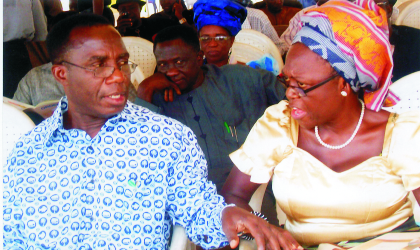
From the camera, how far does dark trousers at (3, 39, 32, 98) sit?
3299 millimetres

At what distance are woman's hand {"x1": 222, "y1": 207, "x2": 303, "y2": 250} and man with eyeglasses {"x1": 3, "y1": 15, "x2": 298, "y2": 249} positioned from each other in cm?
4

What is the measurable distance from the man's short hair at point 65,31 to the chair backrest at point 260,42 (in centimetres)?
192

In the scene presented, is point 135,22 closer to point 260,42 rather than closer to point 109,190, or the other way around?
point 260,42

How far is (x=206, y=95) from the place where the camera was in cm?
249

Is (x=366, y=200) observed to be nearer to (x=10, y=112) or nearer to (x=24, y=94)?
(x=10, y=112)

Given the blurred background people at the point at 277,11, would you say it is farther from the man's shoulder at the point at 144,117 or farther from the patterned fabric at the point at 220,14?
the man's shoulder at the point at 144,117

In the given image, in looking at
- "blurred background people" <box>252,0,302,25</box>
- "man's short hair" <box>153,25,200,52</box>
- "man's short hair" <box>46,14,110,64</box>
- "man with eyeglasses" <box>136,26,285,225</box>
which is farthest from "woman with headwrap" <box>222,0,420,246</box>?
"blurred background people" <box>252,0,302,25</box>

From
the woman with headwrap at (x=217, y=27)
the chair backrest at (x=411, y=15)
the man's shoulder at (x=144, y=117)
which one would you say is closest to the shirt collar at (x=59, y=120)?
the man's shoulder at (x=144, y=117)

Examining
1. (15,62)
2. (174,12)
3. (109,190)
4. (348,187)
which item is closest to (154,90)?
(109,190)

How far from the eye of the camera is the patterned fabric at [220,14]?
3.07 m

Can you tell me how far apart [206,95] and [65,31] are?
1.05 metres

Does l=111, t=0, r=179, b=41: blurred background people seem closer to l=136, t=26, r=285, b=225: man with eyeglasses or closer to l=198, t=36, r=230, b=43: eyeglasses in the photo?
l=198, t=36, r=230, b=43: eyeglasses

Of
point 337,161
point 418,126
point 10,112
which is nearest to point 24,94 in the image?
point 10,112

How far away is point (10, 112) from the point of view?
1972 mm
